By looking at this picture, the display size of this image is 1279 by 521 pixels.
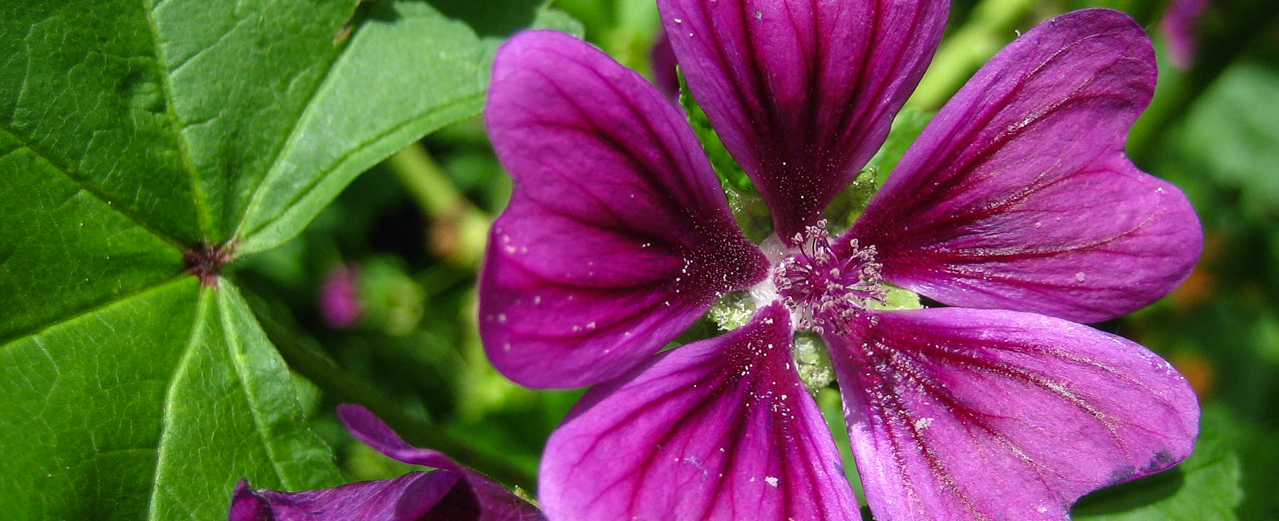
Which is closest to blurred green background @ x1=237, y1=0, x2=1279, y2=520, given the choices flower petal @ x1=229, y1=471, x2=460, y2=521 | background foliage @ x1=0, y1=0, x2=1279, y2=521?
background foliage @ x1=0, y1=0, x2=1279, y2=521

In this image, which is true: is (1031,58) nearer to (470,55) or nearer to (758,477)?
(758,477)

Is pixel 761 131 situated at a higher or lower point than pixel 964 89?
lower

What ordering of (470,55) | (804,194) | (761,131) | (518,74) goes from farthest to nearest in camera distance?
(470,55), (804,194), (761,131), (518,74)

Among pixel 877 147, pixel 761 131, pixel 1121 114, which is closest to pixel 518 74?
pixel 761 131

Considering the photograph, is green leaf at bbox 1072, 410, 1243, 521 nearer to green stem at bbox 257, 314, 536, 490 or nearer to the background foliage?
the background foliage

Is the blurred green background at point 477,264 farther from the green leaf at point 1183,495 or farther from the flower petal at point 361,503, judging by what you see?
the flower petal at point 361,503

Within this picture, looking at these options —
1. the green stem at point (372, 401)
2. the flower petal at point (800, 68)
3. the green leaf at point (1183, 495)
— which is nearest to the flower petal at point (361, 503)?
the green stem at point (372, 401)

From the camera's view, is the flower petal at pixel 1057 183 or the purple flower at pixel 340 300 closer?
the flower petal at pixel 1057 183
